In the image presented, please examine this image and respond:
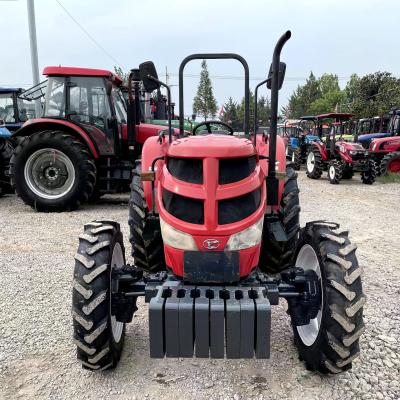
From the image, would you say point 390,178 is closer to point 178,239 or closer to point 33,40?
point 33,40

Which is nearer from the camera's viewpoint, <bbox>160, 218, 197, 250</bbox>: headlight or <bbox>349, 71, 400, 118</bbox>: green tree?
<bbox>160, 218, 197, 250</bbox>: headlight

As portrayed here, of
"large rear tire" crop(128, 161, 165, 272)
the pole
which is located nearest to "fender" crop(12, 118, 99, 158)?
"large rear tire" crop(128, 161, 165, 272)

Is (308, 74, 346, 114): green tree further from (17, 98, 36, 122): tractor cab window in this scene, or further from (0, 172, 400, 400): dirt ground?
(0, 172, 400, 400): dirt ground

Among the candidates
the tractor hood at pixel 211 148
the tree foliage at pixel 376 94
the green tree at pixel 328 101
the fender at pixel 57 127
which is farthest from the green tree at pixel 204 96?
the tractor hood at pixel 211 148

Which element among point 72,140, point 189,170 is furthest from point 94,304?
point 72,140

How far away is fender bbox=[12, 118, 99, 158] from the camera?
281 inches

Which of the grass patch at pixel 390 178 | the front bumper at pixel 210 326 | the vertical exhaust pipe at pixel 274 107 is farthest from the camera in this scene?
the grass patch at pixel 390 178

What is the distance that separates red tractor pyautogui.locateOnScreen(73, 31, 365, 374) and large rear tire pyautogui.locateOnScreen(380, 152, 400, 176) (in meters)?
10.8

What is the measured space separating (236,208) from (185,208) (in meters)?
0.30

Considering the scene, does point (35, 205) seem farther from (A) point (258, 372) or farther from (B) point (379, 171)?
(B) point (379, 171)

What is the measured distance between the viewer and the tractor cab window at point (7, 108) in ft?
33.1

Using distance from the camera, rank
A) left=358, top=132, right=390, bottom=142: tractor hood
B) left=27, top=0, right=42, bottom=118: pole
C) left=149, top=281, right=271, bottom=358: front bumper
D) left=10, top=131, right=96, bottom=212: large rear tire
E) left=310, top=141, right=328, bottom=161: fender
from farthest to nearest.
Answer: left=358, top=132, right=390, bottom=142: tractor hood → left=310, top=141, right=328, bottom=161: fender → left=27, top=0, right=42, bottom=118: pole → left=10, top=131, right=96, bottom=212: large rear tire → left=149, top=281, right=271, bottom=358: front bumper

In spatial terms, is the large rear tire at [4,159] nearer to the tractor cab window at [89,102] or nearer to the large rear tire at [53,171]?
the large rear tire at [53,171]

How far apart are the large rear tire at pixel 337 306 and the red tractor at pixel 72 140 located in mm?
5310
